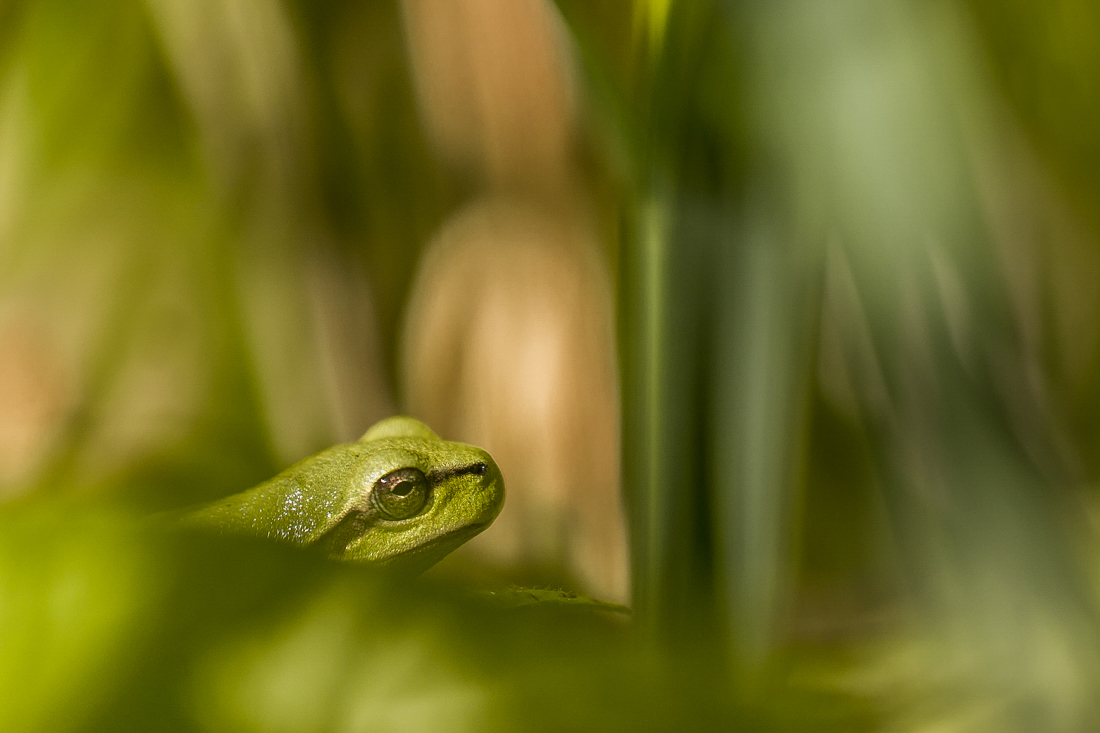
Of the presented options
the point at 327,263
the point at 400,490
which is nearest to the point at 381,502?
the point at 400,490

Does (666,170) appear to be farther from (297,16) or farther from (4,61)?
(4,61)

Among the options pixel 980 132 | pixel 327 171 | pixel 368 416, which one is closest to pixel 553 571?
pixel 368 416

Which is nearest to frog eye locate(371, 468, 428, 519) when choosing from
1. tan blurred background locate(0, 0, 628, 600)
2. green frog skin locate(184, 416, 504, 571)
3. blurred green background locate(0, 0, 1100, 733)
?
green frog skin locate(184, 416, 504, 571)

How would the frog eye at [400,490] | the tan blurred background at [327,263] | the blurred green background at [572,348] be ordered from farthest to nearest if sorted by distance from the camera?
the tan blurred background at [327,263]
the frog eye at [400,490]
the blurred green background at [572,348]

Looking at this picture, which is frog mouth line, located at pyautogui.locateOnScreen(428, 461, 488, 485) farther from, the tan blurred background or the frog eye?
the tan blurred background

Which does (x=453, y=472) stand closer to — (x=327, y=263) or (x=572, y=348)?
(x=572, y=348)

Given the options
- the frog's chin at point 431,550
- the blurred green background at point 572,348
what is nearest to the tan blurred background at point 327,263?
the blurred green background at point 572,348

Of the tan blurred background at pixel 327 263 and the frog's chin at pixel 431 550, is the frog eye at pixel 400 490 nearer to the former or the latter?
the frog's chin at pixel 431 550
